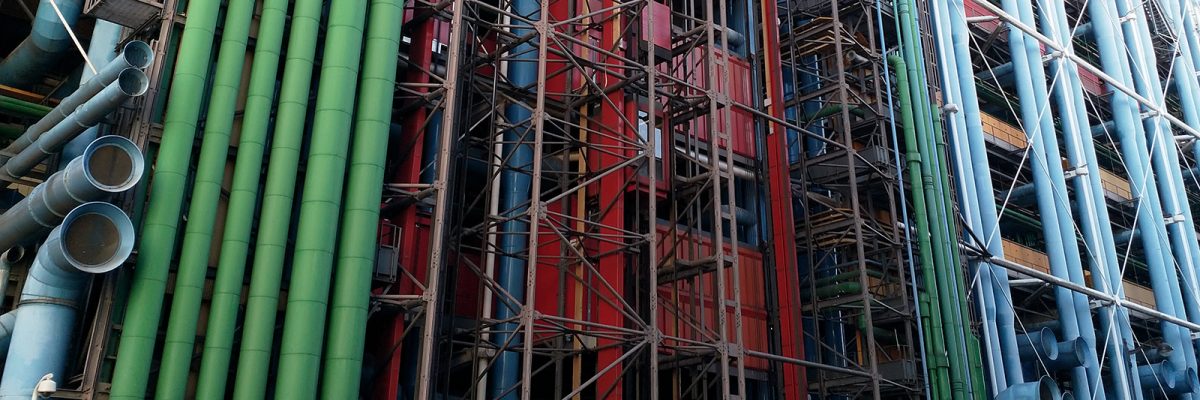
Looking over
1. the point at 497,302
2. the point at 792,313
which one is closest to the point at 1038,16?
the point at 792,313

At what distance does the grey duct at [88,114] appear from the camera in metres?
18.3

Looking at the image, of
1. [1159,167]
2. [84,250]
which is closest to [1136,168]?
[1159,167]

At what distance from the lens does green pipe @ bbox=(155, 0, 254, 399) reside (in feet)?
59.1

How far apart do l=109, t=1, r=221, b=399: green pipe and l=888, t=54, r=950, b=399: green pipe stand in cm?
1801

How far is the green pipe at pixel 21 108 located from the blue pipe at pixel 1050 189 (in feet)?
93.3

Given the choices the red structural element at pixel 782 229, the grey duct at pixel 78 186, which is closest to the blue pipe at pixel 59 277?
the grey duct at pixel 78 186

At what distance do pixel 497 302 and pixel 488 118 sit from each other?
4668 millimetres

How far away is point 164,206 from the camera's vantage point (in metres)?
18.6

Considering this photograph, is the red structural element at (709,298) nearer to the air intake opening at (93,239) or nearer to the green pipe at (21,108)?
the air intake opening at (93,239)

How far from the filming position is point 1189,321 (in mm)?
40812

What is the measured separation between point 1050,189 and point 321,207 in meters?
25.9

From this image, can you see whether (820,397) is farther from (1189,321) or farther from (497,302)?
(1189,321)

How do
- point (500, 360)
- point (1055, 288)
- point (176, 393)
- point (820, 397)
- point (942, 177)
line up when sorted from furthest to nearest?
1. point (1055, 288)
2. point (942, 177)
3. point (820, 397)
4. point (500, 360)
5. point (176, 393)

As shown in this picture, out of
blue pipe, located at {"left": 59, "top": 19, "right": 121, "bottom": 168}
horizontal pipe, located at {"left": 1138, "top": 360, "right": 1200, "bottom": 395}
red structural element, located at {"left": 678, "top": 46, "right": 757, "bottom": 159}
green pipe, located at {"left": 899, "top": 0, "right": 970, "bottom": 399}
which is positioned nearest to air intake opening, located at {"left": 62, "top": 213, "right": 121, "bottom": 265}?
blue pipe, located at {"left": 59, "top": 19, "right": 121, "bottom": 168}
